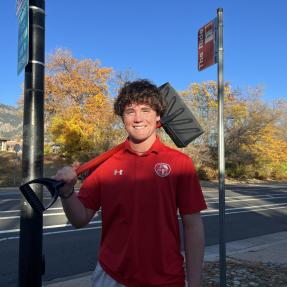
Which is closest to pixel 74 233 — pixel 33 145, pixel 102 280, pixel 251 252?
pixel 251 252

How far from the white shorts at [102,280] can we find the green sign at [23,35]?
4.88 ft

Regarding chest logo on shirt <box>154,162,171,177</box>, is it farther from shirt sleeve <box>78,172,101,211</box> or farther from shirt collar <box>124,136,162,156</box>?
shirt sleeve <box>78,172,101,211</box>

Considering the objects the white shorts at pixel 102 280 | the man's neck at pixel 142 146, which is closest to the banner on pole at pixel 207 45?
the man's neck at pixel 142 146

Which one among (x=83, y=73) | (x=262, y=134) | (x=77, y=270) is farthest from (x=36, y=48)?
(x=83, y=73)

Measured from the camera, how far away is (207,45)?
420cm

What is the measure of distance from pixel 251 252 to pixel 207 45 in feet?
15.3

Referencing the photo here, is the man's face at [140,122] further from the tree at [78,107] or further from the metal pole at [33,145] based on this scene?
the tree at [78,107]

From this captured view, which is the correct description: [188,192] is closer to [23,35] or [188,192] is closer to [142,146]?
[142,146]

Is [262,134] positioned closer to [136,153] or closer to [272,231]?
[272,231]

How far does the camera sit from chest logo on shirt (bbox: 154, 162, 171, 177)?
7.17 ft

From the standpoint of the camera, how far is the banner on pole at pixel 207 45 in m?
4.09

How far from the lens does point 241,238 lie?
9516 mm

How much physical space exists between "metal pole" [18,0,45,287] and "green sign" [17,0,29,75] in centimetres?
3

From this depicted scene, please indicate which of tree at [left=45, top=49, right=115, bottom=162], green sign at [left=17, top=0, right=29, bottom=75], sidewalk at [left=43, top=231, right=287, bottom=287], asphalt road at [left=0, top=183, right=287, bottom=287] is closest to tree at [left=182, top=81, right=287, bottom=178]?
tree at [left=45, top=49, right=115, bottom=162]
